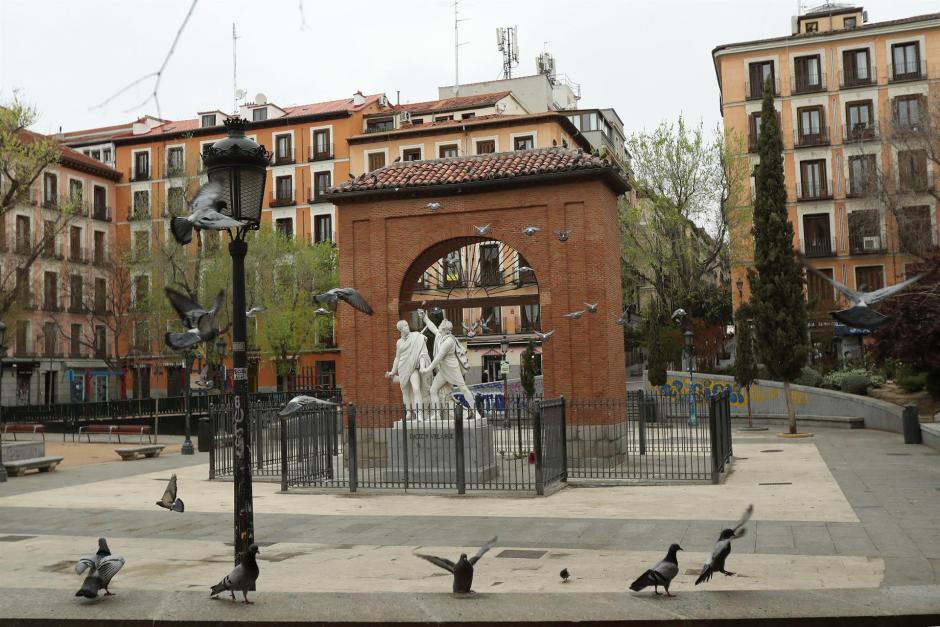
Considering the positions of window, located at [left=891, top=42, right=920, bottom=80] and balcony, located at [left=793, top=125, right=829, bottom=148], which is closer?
window, located at [left=891, top=42, right=920, bottom=80]

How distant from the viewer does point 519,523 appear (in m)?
11.6

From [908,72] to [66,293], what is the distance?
49.7 metres

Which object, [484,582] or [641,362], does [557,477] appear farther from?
[641,362]

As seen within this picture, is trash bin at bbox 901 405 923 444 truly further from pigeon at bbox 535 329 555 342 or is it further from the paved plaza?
pigeon at bbox 535 329 555 342

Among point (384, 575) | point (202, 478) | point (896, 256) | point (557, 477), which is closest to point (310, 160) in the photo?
point (896, 256)

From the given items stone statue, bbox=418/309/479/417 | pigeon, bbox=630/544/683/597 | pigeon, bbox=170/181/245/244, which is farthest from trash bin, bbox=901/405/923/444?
pigeon, bbox=170/181/245/244

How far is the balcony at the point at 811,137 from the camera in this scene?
46000 millimetres

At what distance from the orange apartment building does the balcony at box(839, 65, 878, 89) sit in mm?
51

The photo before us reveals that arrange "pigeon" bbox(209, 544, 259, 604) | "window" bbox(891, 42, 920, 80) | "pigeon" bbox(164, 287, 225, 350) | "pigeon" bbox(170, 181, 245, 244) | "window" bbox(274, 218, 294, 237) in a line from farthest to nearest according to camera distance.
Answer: "window" bbox(274, 218, 294, 237), "window" bbox(891, 42, 920, 80), "pigeon" bbox(164, 287, 225, 350), "pigeon" bbox(170, 181, 245, 244), "pigeon" bbox(209, 544, 259, 604)

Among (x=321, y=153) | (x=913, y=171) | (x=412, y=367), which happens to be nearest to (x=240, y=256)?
(x=412, y=367)

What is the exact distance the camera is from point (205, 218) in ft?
22.9

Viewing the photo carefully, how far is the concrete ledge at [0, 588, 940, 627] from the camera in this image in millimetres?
6414

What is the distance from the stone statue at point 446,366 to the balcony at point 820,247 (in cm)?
3440

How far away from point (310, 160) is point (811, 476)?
4498 centimetres
